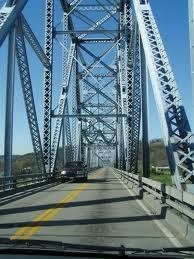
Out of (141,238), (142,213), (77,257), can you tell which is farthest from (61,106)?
(77,257)

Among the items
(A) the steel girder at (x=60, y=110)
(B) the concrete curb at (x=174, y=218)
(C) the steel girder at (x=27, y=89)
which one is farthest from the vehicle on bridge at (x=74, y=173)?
(B) the concrete curb at (x=174, y=218)

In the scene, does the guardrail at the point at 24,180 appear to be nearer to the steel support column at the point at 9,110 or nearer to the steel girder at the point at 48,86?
the steel support column at the point at 9,110

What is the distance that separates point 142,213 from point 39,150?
1912 centimetres

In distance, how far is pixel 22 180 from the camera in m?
31.0

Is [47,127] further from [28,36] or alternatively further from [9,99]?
→ [9,99]

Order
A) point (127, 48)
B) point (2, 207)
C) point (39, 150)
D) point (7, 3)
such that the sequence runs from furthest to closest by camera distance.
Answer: point (127, 48) < point (39, 150) < point (7, 3) < point (2, 207)

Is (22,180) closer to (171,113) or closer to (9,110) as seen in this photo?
(9,110)

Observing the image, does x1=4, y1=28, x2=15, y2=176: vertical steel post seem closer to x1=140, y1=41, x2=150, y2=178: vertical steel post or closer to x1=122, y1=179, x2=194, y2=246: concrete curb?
x1=140, y1=41, x2=150, y2=178: vertical steel post

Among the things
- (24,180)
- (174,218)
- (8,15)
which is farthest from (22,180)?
(174,218)

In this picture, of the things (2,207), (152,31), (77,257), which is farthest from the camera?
(152,31)

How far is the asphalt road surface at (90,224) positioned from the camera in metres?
10.2

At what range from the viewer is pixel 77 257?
580cm

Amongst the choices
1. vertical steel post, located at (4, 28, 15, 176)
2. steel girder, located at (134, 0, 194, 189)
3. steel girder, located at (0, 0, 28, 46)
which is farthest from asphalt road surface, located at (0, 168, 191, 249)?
steel girder, located at (0, 0, 28, 46)

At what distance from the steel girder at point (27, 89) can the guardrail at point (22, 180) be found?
175 centimetres
